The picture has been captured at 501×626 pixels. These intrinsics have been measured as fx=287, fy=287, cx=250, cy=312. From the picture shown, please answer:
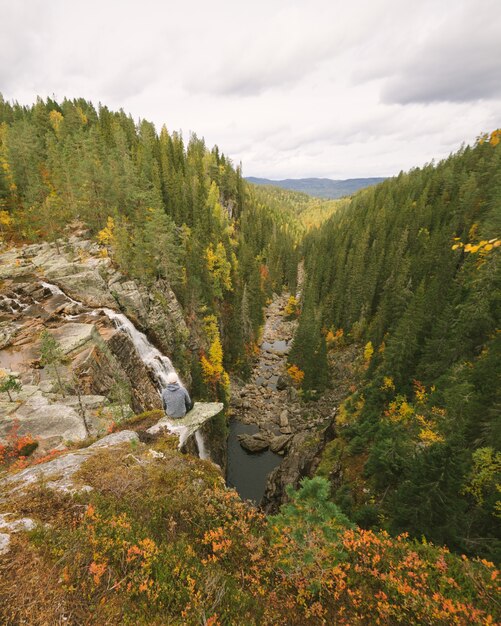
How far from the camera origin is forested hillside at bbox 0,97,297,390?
41406mm

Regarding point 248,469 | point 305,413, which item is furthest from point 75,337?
point 305,413

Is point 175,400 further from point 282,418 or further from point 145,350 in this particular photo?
point 282,418

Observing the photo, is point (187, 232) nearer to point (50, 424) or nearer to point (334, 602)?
point (50, 424)

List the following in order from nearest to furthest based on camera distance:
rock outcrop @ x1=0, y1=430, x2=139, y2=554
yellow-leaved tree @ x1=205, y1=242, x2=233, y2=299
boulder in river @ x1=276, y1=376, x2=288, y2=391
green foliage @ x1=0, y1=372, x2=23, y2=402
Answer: rock outcrop @ x1=0, y1=430, x2=139, y2=554 → green foliage @ x1=0, y1=372, x2=23, y2=402 → boulder in river @ x1=276, y1=376, x2=288, y2=391 → yellow-leaved tree @ x1=205, y1=242, x2=233, y2=299

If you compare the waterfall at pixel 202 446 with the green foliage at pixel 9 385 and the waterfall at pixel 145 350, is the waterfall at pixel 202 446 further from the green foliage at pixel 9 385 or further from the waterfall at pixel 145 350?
the green foliage at pixel 9 385

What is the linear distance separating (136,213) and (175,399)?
4309 centimetres

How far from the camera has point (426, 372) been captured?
36.1 meters

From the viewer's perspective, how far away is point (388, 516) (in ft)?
68.1

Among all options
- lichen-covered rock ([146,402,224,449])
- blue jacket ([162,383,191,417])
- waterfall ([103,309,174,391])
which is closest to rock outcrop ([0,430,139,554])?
lichen-covered rock ([146,402,224,449])

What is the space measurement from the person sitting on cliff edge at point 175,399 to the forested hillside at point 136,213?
23280 millimetres

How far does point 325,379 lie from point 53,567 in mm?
49774

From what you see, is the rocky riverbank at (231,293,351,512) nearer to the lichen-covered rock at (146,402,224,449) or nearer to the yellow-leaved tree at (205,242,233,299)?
the yellow-leaved tree at (205,242,233,299)

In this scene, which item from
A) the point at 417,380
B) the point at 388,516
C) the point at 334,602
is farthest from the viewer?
the point at 417,380

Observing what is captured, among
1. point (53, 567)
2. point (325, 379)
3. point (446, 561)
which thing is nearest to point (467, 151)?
point (325, 379)
